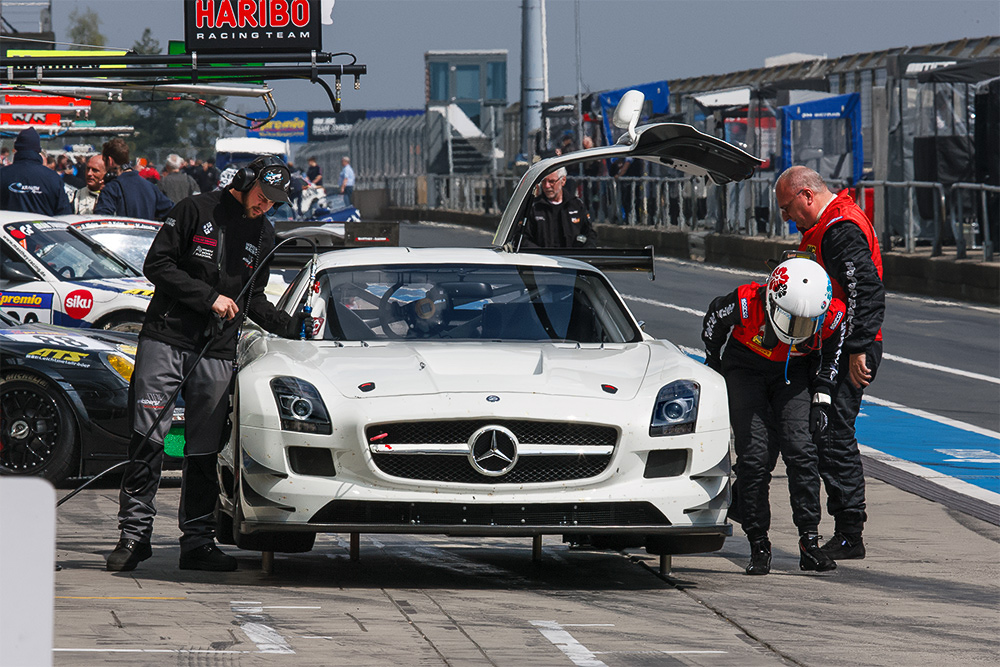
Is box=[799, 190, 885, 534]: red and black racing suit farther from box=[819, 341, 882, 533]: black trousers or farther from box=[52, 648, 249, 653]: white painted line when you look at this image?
box=[52, 648, 249, 653]: white painted line

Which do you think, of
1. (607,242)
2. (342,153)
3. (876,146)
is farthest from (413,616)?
(342,153)

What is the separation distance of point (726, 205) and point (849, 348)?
22391mm

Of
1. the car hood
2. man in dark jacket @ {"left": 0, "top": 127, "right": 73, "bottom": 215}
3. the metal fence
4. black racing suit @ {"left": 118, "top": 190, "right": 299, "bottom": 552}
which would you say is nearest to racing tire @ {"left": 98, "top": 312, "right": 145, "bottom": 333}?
man in dark jacket @ {"left": 0, "top": 127, "right": 73, "bottom": 215}

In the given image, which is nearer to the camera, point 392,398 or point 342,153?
point 392,398

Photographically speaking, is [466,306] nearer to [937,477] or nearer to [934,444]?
[937,477]

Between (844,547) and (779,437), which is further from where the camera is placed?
(844,547)

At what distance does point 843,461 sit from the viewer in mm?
6992

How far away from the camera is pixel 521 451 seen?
5.89 m

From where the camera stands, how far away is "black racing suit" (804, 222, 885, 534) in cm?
688

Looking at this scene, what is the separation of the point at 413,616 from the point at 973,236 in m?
17.2

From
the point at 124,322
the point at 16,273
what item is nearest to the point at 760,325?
the point at 124,322

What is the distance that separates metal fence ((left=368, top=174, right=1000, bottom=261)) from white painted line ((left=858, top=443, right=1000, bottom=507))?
33.6 ft

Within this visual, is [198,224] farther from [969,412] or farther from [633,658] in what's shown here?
[969,412]

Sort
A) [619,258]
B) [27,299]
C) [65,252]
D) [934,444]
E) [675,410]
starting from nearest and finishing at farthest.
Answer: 1. [675,410]
2. [619,258]
3. [934,444]
4. [27,299]
5. [65,252]
